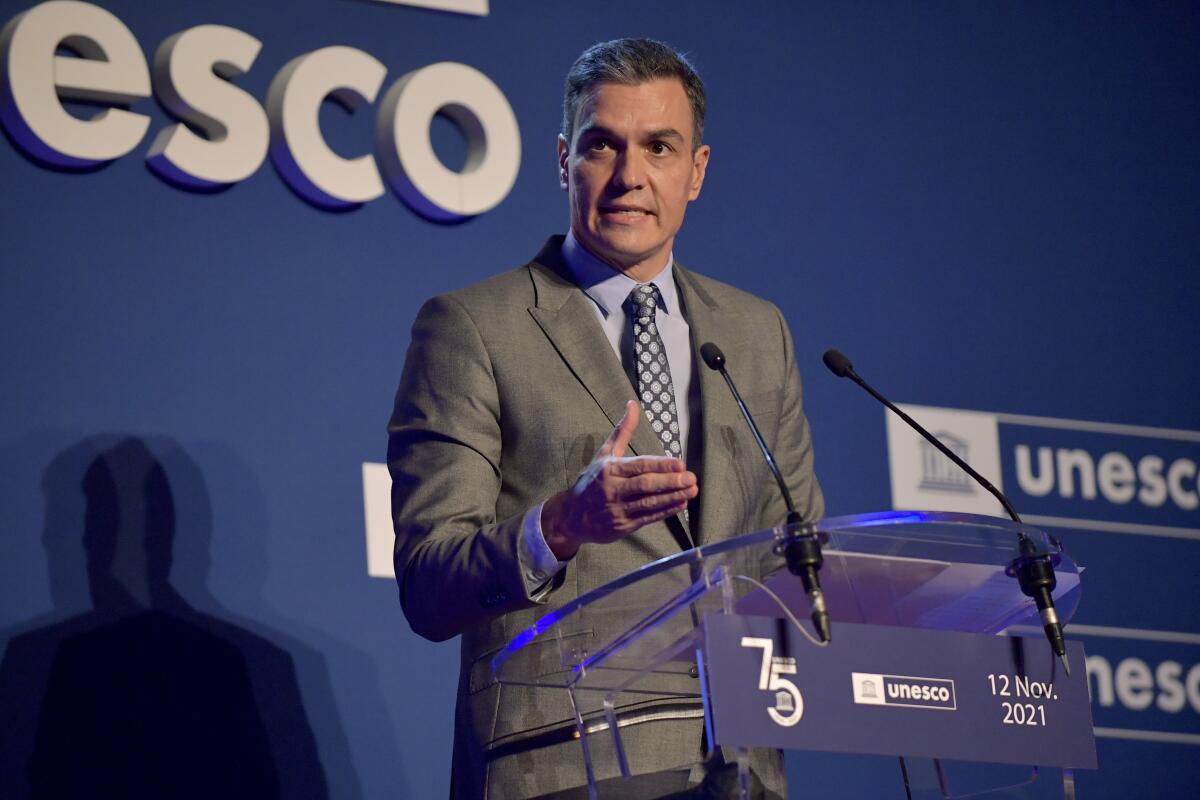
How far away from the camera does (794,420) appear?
2.56 m

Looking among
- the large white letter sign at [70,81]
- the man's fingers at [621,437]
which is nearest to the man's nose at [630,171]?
the man's fingers at [621,437]

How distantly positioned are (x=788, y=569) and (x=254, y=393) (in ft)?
6.01

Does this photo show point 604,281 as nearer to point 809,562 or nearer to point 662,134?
point 662,134

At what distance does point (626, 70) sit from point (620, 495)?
1089mm

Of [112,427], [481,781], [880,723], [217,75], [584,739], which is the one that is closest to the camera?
[880,723]

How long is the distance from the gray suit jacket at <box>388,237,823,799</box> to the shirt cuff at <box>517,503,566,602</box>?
1 cm

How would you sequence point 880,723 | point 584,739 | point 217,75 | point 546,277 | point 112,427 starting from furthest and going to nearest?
point 217,75, point 112,427, point 546,277, point 584,739, point 880,723

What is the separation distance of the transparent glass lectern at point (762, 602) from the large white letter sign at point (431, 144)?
182 centimetres

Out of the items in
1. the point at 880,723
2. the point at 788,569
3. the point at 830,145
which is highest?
the point at 830,145

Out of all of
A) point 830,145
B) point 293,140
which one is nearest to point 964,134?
point 830,145

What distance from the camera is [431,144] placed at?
358cm

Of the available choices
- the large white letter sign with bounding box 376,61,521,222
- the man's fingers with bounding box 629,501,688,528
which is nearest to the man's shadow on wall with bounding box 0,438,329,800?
the large white letter sign with bounding box 376,61,521,222

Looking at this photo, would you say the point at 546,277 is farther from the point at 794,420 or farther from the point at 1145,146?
the point at 1145,146

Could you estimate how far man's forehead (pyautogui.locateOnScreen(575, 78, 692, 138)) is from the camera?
2.53m
